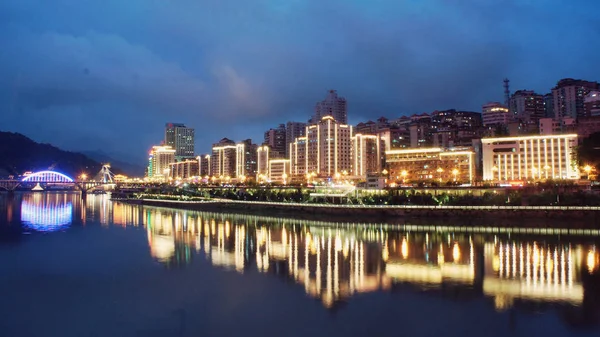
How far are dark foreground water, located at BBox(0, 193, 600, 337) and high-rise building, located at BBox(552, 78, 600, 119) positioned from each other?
45.9 meters

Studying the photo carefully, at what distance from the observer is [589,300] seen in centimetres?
951

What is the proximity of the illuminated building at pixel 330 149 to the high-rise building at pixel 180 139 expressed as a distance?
2873 inches

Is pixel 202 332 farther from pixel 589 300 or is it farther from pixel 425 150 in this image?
pixel 425 150

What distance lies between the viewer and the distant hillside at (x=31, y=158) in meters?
79.4

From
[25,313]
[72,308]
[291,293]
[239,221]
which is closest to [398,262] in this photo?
[291,293]

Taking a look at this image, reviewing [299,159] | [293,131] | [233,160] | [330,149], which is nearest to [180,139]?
[233,160]

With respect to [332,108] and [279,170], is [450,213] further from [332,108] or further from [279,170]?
[332,108]

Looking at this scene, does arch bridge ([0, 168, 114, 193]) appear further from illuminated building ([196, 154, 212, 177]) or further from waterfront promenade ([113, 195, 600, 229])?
waterfront promenade ([113, 195, 600, 229])

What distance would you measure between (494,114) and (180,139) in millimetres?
83013

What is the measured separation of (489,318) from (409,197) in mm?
16896

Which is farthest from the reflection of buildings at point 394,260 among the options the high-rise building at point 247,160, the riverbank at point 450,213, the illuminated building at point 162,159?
the illuminated building at point 162,159

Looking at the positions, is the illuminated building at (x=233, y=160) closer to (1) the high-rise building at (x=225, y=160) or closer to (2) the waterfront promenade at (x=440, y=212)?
(1) the high-rise building at (x=225, y=160)

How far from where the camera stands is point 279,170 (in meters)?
62.2

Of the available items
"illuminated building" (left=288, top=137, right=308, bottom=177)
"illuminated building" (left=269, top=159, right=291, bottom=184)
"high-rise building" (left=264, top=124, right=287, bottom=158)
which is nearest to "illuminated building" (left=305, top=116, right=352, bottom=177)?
"illuminated building" (left=288, top=137, right=308, bottom=177)
